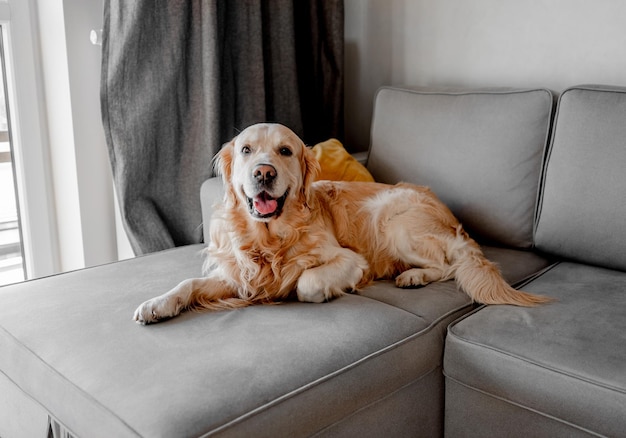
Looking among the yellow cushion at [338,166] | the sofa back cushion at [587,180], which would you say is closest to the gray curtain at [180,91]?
the yellow cushion at [338,166]

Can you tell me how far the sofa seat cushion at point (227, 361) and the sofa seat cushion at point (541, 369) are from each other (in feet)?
0.27

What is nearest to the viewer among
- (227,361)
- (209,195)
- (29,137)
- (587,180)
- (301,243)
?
(227,361)

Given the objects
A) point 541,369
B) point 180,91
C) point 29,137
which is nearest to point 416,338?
point 541,369

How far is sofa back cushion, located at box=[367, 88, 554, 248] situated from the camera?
2143 millimetres

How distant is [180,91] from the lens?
2439 mm

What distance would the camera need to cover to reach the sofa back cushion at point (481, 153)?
2.14m

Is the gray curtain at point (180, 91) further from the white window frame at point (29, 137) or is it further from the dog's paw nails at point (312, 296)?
the dog's paw nails at point (312, 296)

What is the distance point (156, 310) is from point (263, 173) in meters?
0.46

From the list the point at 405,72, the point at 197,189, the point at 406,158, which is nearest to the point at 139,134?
the point at 197,189

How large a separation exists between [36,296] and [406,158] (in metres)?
1.41

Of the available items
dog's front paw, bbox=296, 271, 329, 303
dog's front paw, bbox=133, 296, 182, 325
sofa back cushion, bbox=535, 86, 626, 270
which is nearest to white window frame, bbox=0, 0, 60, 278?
dog's front paw, bbox=133, 296, 182, 325

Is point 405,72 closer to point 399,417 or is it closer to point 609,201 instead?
point 609,201

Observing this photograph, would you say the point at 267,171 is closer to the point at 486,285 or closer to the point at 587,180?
the point at 486,285

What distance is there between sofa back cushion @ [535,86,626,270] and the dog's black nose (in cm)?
100
